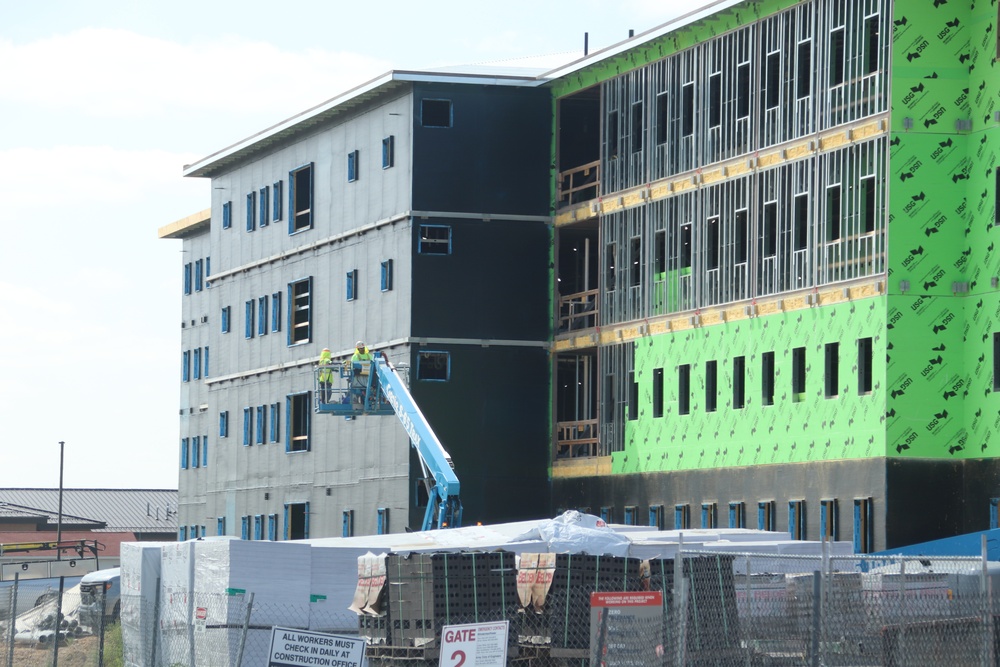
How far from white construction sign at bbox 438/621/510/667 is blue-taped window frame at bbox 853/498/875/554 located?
24.3 meters

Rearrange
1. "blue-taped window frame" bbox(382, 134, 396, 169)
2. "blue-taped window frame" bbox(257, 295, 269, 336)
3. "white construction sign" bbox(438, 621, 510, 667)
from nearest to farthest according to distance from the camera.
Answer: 1. "white construction sign" bbox(438, 621, 510, 667)
2. "blue-taped window frame" bbox(382, 134, 396, 169)
3. "blue-taped window frame" bbox(257, 295, 269, 336)

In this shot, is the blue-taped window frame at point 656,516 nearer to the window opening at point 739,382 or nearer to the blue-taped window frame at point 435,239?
the window opening at point 739,382

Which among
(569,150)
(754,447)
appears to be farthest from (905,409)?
(569,150)

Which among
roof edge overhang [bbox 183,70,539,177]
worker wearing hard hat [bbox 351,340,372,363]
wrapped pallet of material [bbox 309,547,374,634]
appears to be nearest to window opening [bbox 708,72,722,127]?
roof edge overhang [bbox 183,70,539,177]

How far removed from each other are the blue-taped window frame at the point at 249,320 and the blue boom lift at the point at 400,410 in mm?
8689

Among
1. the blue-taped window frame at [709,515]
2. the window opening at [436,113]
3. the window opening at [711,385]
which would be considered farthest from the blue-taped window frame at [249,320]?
the blue-taped window frame at [709,515]

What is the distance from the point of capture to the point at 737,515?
44438 millimetres

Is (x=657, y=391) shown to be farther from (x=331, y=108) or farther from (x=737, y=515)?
(x=331, y=108)

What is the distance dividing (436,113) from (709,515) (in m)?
15.2

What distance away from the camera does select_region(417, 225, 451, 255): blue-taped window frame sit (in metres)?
53.5

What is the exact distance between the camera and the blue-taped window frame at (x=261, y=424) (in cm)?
6256

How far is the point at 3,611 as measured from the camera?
115 ft

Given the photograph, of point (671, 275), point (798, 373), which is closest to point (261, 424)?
point (671, 275)

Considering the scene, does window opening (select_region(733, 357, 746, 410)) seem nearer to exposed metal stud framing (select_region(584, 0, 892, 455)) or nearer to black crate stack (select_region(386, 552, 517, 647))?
exposed metal stud framing (select_region(584, 0, 892, 455))
